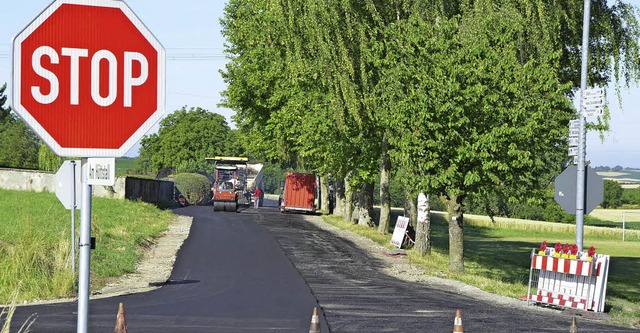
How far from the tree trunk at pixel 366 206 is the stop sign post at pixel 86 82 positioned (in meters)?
42.8

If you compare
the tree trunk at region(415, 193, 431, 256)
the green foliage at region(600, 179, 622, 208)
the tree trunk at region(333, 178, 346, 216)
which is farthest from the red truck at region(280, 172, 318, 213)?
the green foliage at region(600, 179, 622, 208)

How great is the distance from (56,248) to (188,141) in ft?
341

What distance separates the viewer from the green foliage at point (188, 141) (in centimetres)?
12394

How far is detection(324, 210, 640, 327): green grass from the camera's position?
907 inches

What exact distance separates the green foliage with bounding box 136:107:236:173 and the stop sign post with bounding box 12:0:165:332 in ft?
385

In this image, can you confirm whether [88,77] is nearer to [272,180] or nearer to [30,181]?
[30,181]

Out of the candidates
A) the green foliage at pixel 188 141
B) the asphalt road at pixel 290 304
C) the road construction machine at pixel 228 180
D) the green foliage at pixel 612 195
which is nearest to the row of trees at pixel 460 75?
the asphalt road at pixel 290 304

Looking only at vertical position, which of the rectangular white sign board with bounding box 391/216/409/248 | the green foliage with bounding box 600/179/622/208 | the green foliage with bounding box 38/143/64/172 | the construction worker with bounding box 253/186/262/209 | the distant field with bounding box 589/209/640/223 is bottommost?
the distant field with bounding box 589/209/640/223

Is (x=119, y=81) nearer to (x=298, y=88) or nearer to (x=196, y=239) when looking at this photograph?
(x=196, y=239)

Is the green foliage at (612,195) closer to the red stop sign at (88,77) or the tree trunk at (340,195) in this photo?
the tree trunk at (340,195)

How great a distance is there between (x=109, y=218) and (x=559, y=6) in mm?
22917

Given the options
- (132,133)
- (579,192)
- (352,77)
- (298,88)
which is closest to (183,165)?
(298,88)

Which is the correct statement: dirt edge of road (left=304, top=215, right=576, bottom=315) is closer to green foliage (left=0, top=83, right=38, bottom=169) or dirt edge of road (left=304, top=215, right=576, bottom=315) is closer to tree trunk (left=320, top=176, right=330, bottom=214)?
tree trunk (left=320, top=176, right=330, bottom=214)

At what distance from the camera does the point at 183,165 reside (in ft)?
394
